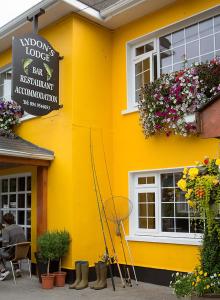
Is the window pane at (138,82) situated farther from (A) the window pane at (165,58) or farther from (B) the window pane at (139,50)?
(A) the window pane at (165,58)

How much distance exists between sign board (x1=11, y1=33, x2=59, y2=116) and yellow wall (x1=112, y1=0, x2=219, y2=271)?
5.30 ft

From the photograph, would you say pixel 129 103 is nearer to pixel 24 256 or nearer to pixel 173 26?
pixel 173 26

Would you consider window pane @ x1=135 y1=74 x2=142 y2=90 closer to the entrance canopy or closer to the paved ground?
the entrance canopy

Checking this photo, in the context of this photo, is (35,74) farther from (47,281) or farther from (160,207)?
(47,281)

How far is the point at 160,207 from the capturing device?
8.69 metres

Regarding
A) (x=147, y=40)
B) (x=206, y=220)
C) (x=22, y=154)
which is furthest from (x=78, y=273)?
(x=147, y=40)

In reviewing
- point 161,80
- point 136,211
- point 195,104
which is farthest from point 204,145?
point 136,211

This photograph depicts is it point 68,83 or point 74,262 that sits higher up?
point 68,83

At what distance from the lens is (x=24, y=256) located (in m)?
8.85

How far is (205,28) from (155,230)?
432 cm

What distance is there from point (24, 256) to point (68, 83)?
388 centimetres

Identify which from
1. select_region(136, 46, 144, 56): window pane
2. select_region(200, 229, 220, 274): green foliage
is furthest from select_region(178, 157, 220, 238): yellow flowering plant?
select_region(136, 46, 144, 56): window pane

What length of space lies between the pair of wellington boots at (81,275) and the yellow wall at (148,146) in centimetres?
120

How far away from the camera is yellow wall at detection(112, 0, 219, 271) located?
26.4 ft
